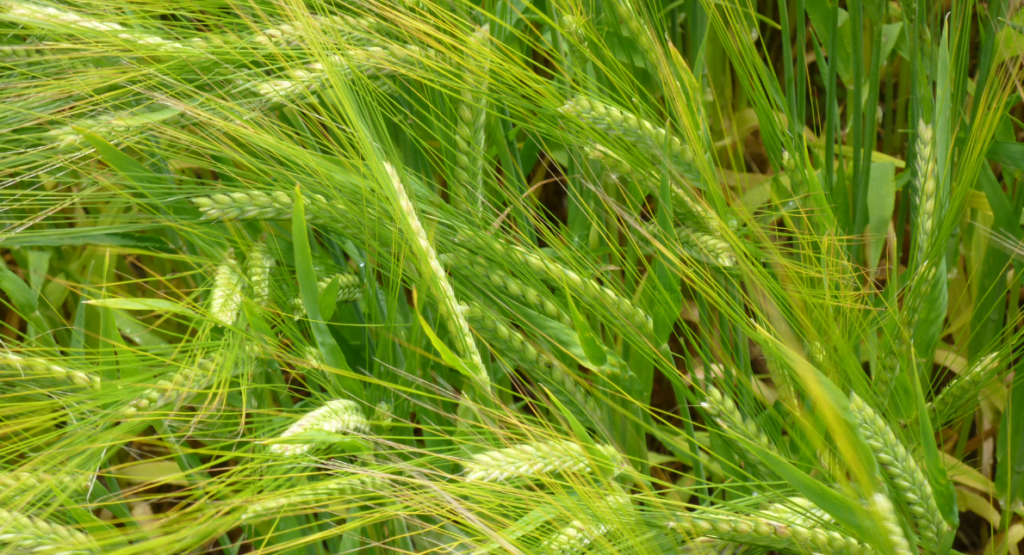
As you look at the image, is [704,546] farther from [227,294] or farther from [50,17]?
[50,17]

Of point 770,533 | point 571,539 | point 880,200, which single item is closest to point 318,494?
point 571,539

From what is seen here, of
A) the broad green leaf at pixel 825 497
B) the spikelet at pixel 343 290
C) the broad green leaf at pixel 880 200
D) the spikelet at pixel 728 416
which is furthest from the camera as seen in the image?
the broad green leaf at pixel 880 200

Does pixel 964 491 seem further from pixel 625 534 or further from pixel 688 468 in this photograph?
pixel 625 534

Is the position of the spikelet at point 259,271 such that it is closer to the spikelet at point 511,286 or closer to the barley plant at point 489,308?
the barley plant at point 489,308

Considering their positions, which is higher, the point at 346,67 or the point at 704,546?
the point at 346,67

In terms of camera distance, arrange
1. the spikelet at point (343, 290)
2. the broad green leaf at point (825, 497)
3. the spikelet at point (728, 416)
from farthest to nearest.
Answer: the spikelet at point (343, 290) < the spikelet at point (728, 416) < the broad green leaf at point (825, 497)

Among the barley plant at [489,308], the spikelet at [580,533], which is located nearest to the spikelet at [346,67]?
the barley plant at [489,308]
